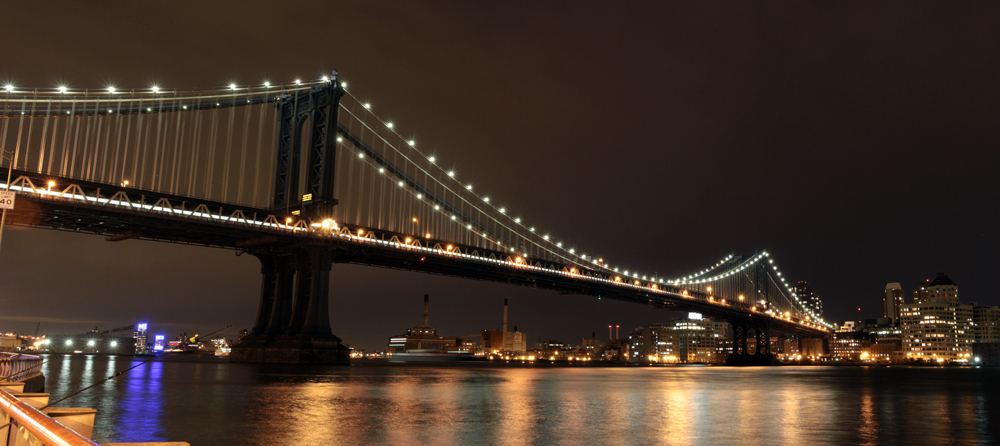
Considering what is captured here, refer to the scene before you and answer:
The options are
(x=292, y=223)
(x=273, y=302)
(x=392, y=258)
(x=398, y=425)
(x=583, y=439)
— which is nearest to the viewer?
(x=583, y=439)

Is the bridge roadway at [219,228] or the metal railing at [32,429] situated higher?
the bridge roadway at [219,228]

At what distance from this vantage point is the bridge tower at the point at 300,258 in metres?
60.9

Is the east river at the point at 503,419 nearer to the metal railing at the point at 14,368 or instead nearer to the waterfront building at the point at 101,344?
the metal railing at the point at 14,368

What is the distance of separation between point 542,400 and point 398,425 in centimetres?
988

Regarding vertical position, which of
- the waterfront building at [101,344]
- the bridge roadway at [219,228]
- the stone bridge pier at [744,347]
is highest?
the bridge roadway at [219,228]

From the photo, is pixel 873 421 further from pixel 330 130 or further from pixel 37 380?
pixel 330 130

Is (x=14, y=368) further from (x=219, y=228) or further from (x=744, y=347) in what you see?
(x=744, y=347)

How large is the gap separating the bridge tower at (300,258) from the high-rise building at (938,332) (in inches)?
7103

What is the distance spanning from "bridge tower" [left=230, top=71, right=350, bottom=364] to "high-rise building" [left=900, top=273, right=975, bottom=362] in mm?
180428

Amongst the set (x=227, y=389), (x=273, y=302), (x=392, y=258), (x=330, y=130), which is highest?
(x=330, y=130)

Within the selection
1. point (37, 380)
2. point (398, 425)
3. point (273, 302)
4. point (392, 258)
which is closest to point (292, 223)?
point (273, 302)

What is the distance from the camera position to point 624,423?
17.5 metres

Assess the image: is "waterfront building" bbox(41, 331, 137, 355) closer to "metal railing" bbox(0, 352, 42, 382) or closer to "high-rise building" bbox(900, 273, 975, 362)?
"metal railing" bbox(0, 352, 42, 382)

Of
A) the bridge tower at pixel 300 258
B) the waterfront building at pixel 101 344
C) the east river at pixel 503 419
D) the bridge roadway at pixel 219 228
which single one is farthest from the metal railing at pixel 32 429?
the waterfront building at pixel 101 344
